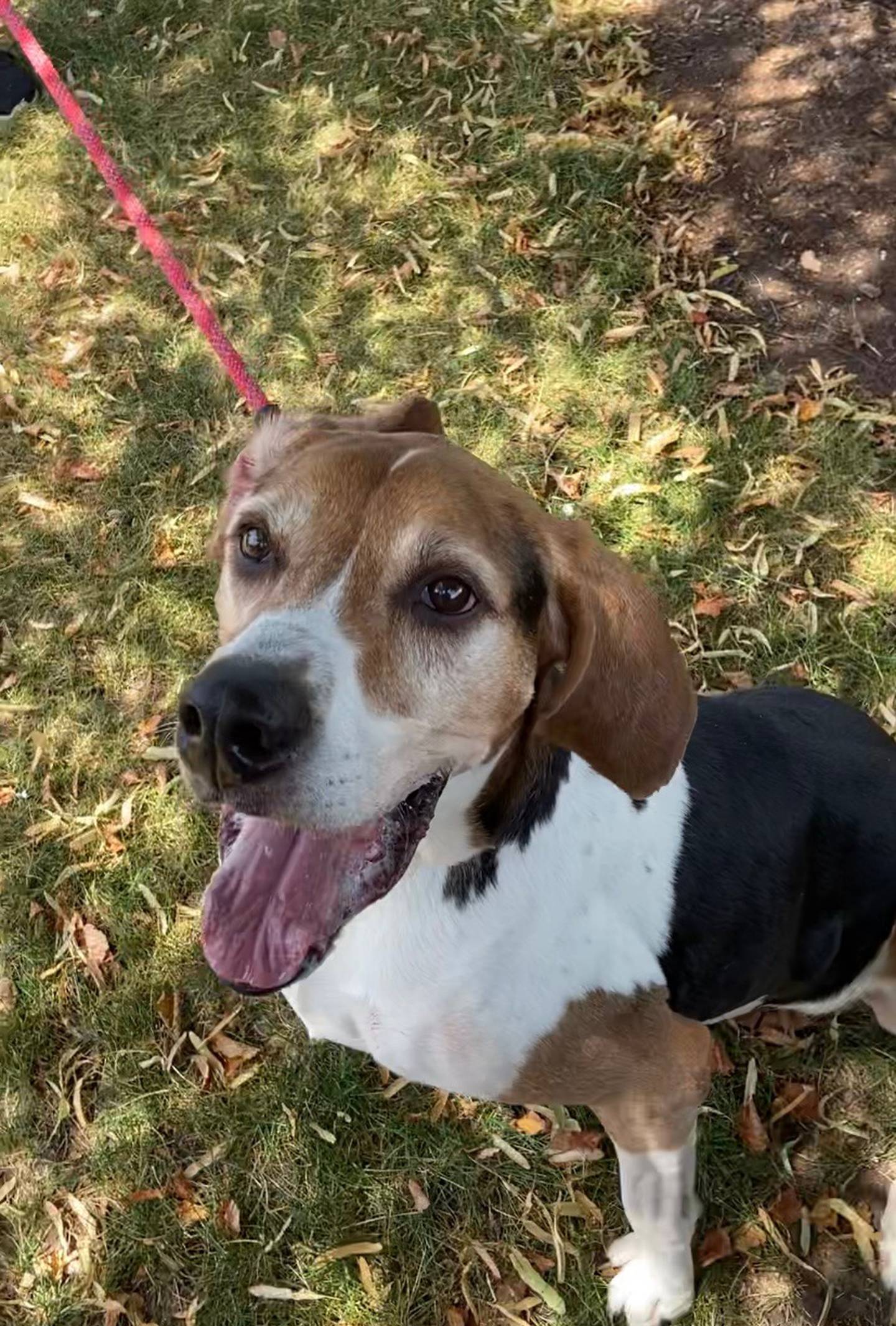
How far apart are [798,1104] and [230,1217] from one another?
231 cm

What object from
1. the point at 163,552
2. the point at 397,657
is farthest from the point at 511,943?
the point at 163,552

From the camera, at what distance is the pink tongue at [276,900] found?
2.64 metres

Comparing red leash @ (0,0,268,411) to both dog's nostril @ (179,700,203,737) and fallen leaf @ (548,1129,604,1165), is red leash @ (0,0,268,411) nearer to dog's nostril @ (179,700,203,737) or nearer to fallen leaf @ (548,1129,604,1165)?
dog's nostril @ (179,700,203,737)

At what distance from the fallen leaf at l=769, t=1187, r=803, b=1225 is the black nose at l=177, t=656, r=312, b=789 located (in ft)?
10.0

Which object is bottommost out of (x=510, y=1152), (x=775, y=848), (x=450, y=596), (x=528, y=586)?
(x=510, y=1152)

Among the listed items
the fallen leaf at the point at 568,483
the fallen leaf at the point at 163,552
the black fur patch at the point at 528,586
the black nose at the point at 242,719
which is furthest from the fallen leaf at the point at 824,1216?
the fallen leaf at the point at 163,552

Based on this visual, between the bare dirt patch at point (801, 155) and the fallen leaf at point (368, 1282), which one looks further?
the bare dirt patch at point (801, 155)

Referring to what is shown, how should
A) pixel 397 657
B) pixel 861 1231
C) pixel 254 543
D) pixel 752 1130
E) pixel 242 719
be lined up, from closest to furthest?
pixel 242 719, pixel 397 657, pixel 254 543, pixel 861 1231, pixel 752 1130

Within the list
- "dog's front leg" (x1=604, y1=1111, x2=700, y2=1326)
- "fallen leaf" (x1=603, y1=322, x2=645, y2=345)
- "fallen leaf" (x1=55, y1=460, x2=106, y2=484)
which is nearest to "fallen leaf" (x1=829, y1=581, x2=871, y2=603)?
"fallen leaf" (x1=603, y1=322, x2=645, y2=345)

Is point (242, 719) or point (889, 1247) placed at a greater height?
point (242, 719)

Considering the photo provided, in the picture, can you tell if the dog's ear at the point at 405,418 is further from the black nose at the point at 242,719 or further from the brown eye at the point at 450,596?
the black nose at the point at 242,719

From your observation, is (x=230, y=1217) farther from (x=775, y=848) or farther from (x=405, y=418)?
(x=405, y=418)

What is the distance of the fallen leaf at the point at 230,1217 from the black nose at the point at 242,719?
8.91ft

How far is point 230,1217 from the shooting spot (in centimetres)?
421
